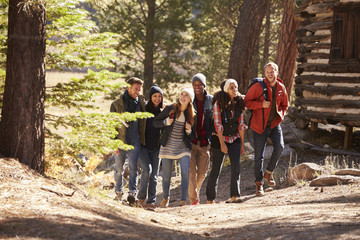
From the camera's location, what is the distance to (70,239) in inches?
197

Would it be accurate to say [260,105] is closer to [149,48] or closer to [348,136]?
[348,136]

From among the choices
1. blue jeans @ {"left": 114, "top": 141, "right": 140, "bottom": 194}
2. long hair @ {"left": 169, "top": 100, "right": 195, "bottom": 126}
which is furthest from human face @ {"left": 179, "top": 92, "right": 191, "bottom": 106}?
blue jeans @ {"left": 114, "top": 141, "right": 140, "bottom": 194}

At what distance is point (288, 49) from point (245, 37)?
242 centimetres

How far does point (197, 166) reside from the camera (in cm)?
920

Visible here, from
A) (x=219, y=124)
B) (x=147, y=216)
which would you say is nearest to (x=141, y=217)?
(x=147, y=216)

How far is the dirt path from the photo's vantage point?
535cm

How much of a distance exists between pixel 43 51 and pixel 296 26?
469 inches

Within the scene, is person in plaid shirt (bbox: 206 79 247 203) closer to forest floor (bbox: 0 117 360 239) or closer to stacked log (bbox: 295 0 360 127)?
forest floor (bbox: 0 117 360 239)

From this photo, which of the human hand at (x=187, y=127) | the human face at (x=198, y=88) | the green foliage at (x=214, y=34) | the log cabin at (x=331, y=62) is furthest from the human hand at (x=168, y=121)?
the green foliage at (x=214, y=34)

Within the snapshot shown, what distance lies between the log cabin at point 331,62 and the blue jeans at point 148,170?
6.24 m

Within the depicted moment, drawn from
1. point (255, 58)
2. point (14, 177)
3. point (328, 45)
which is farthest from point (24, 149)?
point (255, 58)

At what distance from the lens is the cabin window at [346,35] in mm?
13617

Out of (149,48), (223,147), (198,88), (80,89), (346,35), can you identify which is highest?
Result: (149,48)

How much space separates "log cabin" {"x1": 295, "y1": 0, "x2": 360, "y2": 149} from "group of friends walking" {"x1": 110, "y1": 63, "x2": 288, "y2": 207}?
186 inches
